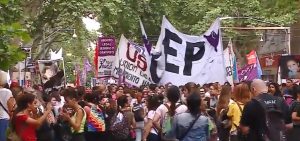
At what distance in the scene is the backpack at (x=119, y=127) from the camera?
46.0 feet

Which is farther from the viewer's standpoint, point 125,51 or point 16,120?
point 125,51

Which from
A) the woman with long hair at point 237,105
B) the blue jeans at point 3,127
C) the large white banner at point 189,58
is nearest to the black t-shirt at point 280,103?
the woman with long hair at point 237,105

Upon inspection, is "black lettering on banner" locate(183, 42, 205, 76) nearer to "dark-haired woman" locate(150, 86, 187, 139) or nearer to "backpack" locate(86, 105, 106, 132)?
"backpack" locate(86, 105, 106, 132)

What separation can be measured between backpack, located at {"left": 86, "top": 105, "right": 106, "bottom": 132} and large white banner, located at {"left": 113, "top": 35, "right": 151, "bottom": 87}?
887 centimetres

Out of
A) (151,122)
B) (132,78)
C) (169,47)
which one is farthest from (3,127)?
(132,78)

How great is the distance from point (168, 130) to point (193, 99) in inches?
37.4

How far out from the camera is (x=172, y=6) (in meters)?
43.1

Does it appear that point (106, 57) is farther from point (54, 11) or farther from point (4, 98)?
point (4, 98)

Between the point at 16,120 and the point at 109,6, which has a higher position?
the point at 109,6

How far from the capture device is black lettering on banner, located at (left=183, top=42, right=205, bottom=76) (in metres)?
18.5

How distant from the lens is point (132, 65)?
24.3 metres

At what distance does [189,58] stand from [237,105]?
6767mm

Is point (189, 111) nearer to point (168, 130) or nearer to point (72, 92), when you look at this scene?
point (168, 130)

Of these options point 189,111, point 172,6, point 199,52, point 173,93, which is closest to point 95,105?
point 173,93
